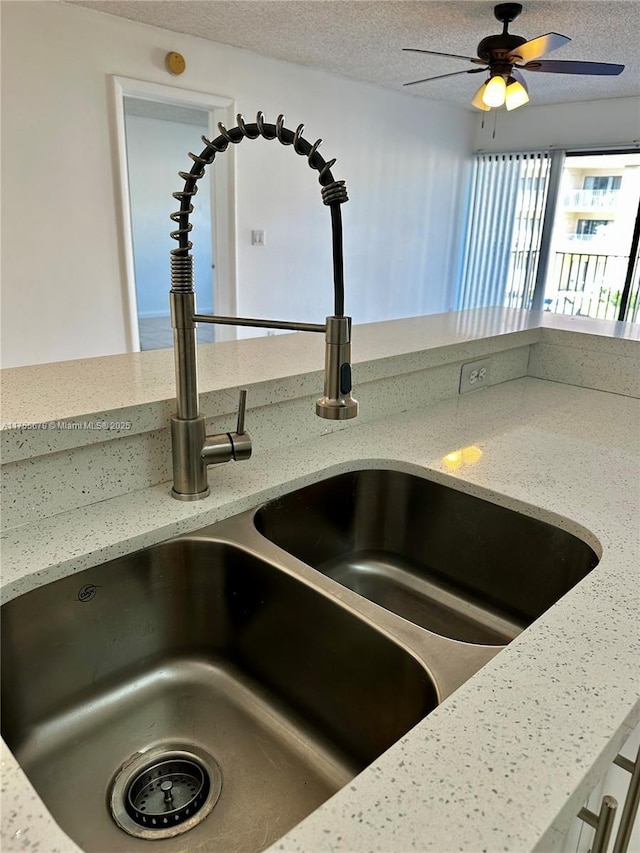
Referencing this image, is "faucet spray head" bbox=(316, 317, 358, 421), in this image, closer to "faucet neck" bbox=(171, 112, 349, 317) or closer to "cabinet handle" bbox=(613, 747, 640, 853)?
"faucet neck" bbox=(171, 112, 349, 317)

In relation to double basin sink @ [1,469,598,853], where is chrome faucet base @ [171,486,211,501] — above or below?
above

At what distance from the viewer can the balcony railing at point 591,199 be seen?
5230 millimetres

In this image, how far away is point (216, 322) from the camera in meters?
0.84

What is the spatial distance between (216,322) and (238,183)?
3.44 metres

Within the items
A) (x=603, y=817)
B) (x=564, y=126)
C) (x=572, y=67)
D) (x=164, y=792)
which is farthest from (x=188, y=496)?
(x=564, y=126)

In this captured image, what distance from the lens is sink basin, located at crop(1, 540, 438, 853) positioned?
26.7 inches

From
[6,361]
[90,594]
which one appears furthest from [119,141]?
[90,594]

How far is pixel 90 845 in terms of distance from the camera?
2.08 feet

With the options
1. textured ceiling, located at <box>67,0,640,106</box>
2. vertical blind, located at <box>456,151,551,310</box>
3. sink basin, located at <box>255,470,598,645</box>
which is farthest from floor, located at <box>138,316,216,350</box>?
sink basin, located at <box>255,470,598,645</box>

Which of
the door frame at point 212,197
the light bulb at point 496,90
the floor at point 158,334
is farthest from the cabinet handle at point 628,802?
the floor at point 158,334

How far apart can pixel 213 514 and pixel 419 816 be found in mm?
540

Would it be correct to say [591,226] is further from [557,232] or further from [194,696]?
[194,696]

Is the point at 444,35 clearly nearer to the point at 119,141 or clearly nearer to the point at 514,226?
the point at 119,141

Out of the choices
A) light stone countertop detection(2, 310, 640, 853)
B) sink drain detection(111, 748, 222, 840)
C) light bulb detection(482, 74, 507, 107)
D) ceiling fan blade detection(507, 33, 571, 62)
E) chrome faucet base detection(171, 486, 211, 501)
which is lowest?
sink drain detection(111, 748, 222, 840)
